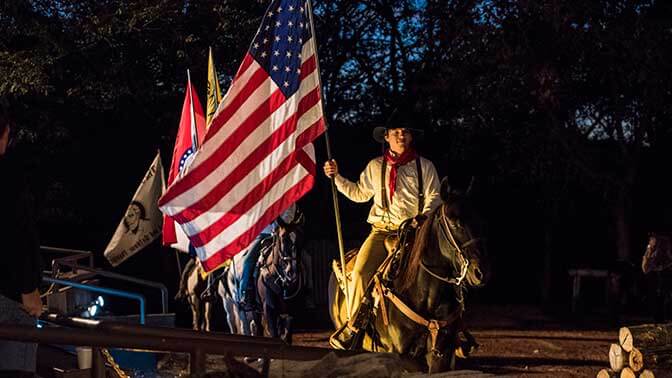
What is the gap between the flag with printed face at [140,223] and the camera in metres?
12.8

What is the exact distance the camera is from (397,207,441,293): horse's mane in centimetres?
766

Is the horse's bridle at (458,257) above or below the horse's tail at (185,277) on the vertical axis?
above

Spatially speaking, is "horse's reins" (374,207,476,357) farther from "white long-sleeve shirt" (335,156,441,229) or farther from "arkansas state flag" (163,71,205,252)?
"arkansas state flag" (163,71,205,252)

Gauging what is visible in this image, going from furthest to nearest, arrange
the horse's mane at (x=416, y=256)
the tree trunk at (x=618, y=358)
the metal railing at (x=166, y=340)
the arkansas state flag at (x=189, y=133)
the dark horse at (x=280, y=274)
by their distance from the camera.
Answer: the arkansas state flag at (x=189, y=133)
the dark horse at (x=280, y=274)
the tree trunk at (x=618, y=358)
the horse's mane at (x=416, y=256)
the metal railing at (x=166, y=340)

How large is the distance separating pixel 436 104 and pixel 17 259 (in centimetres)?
1765

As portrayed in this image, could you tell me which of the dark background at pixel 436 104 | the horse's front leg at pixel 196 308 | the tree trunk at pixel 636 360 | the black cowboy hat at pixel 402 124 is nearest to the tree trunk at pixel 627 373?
the tree trunk at pixel 636 360

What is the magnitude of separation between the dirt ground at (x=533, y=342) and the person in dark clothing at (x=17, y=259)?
19.7 feet

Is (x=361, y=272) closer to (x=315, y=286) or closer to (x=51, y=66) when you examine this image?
(x=51, y=66)

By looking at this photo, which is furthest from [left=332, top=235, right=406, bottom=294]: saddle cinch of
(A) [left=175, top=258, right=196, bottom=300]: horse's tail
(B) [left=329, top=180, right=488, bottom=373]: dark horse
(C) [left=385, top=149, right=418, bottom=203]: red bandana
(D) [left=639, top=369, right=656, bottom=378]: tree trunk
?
(A) [left=175, top=258, right=196, bottom=300]: horse's tail

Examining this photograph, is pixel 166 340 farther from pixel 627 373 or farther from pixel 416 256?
pixel 627 373

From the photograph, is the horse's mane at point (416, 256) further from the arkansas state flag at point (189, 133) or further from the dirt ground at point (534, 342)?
the arkansas state flag at point (189, 133)

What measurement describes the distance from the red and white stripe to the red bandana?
3.71 feet

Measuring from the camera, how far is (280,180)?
7180 mm

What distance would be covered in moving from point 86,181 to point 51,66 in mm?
3595
